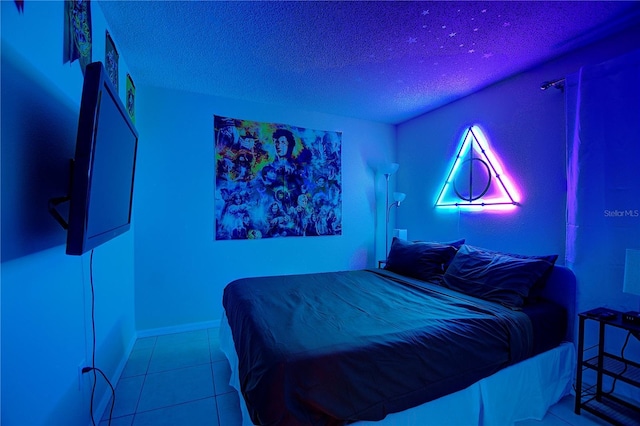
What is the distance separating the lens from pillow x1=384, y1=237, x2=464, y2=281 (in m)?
2.66

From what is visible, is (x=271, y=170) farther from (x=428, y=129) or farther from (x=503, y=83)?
(x=503, y=83)

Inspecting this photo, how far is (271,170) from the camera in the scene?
11.3 feet

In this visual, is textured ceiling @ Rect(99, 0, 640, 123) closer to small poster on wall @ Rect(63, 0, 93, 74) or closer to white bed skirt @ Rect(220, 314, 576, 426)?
small poster on wall @ Rect(63, 0, 93, 74)

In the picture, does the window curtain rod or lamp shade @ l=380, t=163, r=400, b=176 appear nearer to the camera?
the window curtain rod

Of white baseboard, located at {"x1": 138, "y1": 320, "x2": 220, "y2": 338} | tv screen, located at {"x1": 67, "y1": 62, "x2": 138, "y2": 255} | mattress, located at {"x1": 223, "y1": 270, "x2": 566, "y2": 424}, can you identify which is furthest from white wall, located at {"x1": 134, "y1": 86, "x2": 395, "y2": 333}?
tv screen, located at {"x1": 67, "y1": 62, "x2": 138, "y2": 255}

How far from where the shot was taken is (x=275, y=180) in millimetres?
3461

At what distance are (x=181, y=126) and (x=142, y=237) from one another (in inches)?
50.3

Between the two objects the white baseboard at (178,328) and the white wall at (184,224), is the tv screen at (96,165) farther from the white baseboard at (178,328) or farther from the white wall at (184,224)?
the white baseboard at (178,328)

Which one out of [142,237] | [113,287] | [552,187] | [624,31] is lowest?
[113,287]

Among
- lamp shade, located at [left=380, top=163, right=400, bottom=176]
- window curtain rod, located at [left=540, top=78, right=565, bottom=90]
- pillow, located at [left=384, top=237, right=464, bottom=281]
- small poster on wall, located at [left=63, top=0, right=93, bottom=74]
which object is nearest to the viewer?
small poster on wall, located at [left=63, top=0, right=93, bottom=74]

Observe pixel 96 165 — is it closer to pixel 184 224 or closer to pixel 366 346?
pixel 366 346

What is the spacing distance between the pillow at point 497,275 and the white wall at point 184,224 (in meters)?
1.94

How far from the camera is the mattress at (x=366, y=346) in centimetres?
117

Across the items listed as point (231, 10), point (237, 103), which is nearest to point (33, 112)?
point (231, 10)
